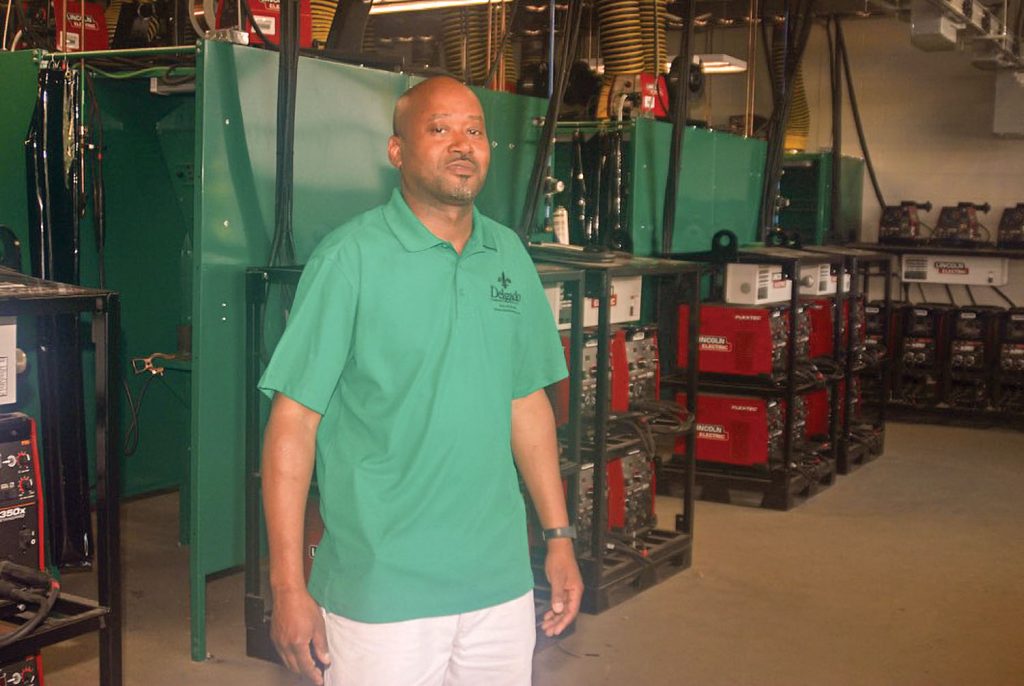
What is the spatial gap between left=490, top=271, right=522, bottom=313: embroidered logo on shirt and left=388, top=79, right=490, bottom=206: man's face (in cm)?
17

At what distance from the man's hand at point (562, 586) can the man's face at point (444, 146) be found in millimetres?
749

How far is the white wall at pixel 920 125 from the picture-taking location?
10281 millimetres

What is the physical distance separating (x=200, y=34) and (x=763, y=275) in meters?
3.63

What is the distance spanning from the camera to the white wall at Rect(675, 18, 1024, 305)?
1028 centimetres

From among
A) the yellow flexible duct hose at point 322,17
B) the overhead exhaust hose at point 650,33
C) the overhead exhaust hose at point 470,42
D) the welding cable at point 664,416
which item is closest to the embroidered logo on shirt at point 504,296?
the welding cable at point 664,416

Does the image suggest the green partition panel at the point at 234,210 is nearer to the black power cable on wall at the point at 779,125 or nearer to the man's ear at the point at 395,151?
the man's ear at the point at 395,151

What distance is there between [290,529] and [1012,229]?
29.0 feet

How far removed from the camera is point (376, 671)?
221cm

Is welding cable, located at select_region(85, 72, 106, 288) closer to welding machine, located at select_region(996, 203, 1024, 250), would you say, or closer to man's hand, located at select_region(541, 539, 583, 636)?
man's hand, located at select_region(541, 539, 583, 636)

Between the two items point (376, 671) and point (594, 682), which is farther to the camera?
point (594, 682)

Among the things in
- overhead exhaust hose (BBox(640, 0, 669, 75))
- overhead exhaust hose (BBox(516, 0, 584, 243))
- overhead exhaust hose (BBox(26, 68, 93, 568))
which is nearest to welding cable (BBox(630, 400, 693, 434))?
overhead exhaust hose (BBox(516, 0, 584, 243))

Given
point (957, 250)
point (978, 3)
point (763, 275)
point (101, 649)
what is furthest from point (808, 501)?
point (101, 649)

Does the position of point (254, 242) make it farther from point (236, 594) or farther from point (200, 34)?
point (236, 594)

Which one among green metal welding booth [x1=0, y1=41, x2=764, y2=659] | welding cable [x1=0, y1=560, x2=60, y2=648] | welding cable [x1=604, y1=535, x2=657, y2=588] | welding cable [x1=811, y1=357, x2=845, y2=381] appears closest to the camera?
welding cable [x1=0, y1=560, x2=60, y2=648]
